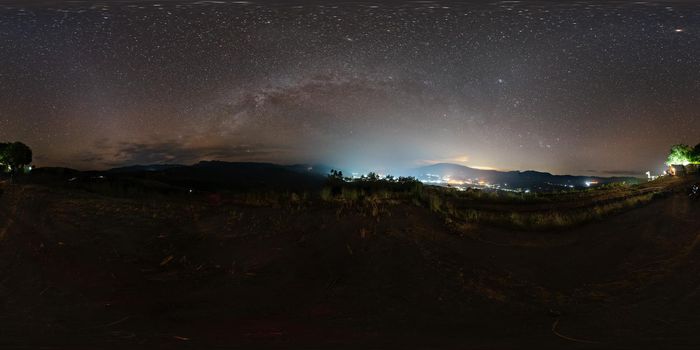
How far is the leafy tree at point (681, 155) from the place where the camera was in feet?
227

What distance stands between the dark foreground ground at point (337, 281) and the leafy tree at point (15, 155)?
51449mm

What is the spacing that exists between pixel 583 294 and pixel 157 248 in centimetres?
1221

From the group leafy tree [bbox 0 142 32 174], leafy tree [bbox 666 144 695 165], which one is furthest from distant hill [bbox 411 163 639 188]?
leafy tree [bbox 0 142 32 174]

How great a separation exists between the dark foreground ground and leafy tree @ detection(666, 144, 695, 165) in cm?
6280

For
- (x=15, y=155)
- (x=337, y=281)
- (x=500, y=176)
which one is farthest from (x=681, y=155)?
(x=15, y=155)

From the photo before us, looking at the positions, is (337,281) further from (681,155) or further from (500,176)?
(500,176)

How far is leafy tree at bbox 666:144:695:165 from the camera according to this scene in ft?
227

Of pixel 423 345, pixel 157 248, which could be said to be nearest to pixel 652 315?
pixel 423 345

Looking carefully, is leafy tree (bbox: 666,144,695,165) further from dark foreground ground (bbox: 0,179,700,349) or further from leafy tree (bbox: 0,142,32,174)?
leafy tree (bbox: 0,142,32,174)

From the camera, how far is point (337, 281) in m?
11.4

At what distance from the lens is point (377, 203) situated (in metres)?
19.3

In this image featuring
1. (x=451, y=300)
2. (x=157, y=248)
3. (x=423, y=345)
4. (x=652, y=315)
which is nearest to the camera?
(x=423, y=345)

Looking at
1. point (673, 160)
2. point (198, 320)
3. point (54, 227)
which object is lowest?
point (198, 320)

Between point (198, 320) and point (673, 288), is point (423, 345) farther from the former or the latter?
point (673, 288)
